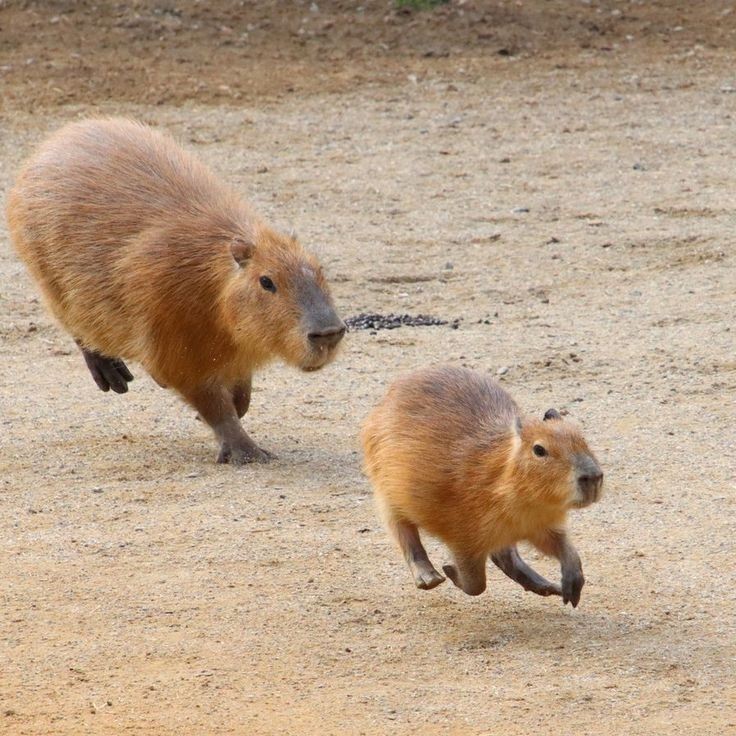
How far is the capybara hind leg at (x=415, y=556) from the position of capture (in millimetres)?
4598

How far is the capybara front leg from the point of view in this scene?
445cm

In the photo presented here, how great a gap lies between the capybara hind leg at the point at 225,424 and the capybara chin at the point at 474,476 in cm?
127

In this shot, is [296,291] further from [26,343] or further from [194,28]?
[194,28]

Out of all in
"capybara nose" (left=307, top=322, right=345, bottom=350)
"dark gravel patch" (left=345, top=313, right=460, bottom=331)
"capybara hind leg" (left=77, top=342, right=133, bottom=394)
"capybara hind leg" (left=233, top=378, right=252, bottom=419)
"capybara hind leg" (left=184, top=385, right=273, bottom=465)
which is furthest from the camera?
"dark gravel patch" (left=345, top=313, right=460, bottom=331)

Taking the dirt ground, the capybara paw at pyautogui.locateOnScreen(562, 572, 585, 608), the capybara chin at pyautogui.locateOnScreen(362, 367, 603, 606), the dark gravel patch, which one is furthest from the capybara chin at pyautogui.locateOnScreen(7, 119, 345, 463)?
the capybara paw at pyautogui.locateOnScreen(562, 572, 585, 608)

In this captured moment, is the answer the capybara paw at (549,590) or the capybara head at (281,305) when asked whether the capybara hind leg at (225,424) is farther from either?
the capybara paw at (549,590)

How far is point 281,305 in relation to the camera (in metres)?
5.88

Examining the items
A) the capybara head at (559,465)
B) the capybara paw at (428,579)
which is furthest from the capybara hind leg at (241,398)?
the capybara head at (559,465)

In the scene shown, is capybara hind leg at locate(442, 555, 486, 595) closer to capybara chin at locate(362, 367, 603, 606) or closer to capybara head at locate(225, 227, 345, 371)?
capybara chin at locate(362, 367, 603, 606)

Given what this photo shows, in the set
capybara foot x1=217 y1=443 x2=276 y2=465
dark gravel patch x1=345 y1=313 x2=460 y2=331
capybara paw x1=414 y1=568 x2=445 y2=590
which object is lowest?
dark gravel patch x1=345 y1=313 x2=460 y2=331

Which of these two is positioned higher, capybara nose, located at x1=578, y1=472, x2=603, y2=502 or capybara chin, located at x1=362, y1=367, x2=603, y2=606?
capybara nose, located at x1=578, y1=472, x2=603, y2=502

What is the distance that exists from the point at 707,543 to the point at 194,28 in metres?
9.49

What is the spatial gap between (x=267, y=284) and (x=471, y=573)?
1783 millimetres

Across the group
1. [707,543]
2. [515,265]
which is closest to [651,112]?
[515,265]
